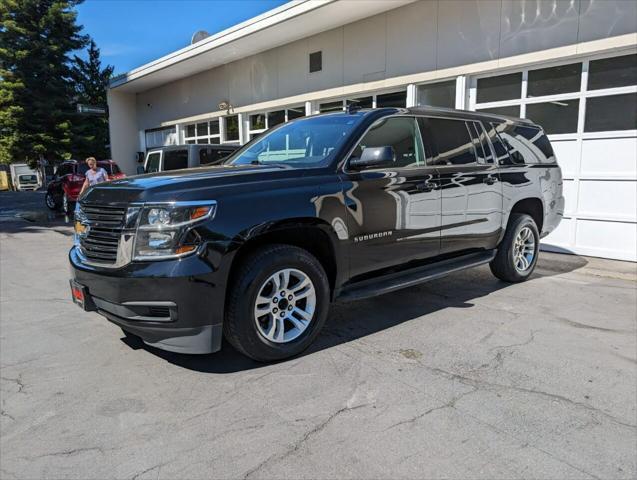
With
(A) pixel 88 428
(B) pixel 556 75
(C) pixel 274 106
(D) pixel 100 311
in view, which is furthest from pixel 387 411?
(C) pixel 274 106

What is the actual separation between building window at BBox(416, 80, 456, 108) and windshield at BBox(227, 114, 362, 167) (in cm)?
562

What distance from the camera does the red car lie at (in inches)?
567

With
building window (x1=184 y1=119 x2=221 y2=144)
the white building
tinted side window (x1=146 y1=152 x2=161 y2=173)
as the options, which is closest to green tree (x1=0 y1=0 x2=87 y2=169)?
building window (x1=184 y1=119 x2=221 y2=144)

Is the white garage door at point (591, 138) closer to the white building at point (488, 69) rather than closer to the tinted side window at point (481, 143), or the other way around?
the white building at point (488, 69)

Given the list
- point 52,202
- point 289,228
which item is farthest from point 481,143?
point 52,202

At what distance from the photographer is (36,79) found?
27.8 metres

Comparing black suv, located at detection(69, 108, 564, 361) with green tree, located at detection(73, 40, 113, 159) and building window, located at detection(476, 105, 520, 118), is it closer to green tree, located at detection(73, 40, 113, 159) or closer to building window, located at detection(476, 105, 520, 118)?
building window, located at detection(476, 105, 520, 118)

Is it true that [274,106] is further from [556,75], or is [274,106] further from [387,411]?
[387,411]

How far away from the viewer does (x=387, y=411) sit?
2.96m

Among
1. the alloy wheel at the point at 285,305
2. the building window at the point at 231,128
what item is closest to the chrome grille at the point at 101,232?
the alloy wheel at the point at 285,305

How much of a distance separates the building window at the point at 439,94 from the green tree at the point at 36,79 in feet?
82.9

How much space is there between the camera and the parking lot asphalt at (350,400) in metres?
2.47

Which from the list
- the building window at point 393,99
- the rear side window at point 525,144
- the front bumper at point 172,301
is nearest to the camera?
the front bumper at point 172,301

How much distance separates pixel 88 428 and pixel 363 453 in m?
1.64
